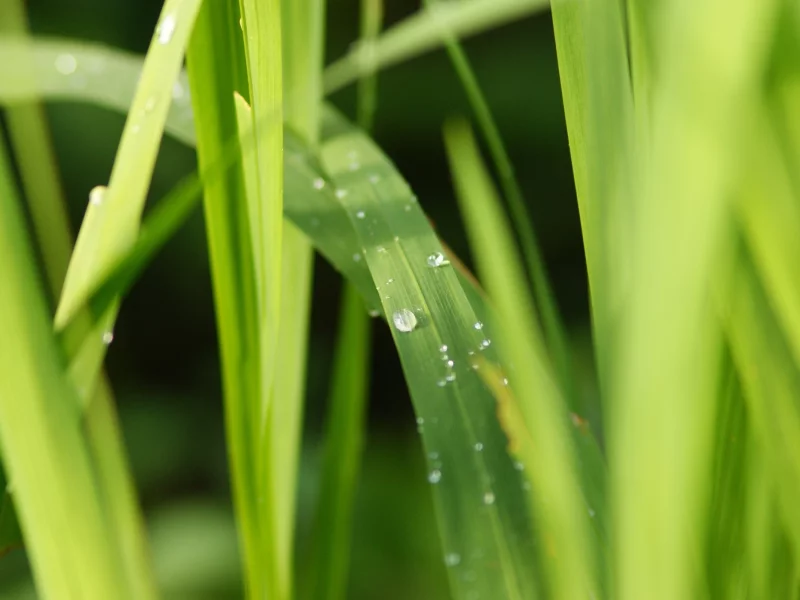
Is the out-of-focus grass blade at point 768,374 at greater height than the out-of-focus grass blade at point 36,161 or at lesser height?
lesser

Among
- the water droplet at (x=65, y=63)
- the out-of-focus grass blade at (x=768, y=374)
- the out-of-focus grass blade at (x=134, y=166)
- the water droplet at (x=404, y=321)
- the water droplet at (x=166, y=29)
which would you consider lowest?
the out-of-focus grass blade at (x=768, y=374)

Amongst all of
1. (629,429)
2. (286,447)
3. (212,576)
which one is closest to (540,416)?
(629,429)

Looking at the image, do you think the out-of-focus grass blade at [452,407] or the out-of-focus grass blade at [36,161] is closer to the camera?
the out-of-focus grass blade at [452,407]

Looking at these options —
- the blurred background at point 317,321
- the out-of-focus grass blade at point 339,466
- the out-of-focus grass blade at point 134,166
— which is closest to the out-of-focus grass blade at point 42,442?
the out-of-focus grass blade at point 134,166

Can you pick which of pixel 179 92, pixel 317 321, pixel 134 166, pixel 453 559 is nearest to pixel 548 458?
pixel 453 559

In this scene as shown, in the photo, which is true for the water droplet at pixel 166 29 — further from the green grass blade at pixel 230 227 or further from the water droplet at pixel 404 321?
the water droplet at pixel 404 321

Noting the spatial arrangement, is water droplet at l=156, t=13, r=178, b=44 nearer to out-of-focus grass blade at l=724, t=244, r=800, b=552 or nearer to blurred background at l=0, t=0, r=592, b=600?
out-of-focus grass blade at l=724, t=244, r=800, b=552
